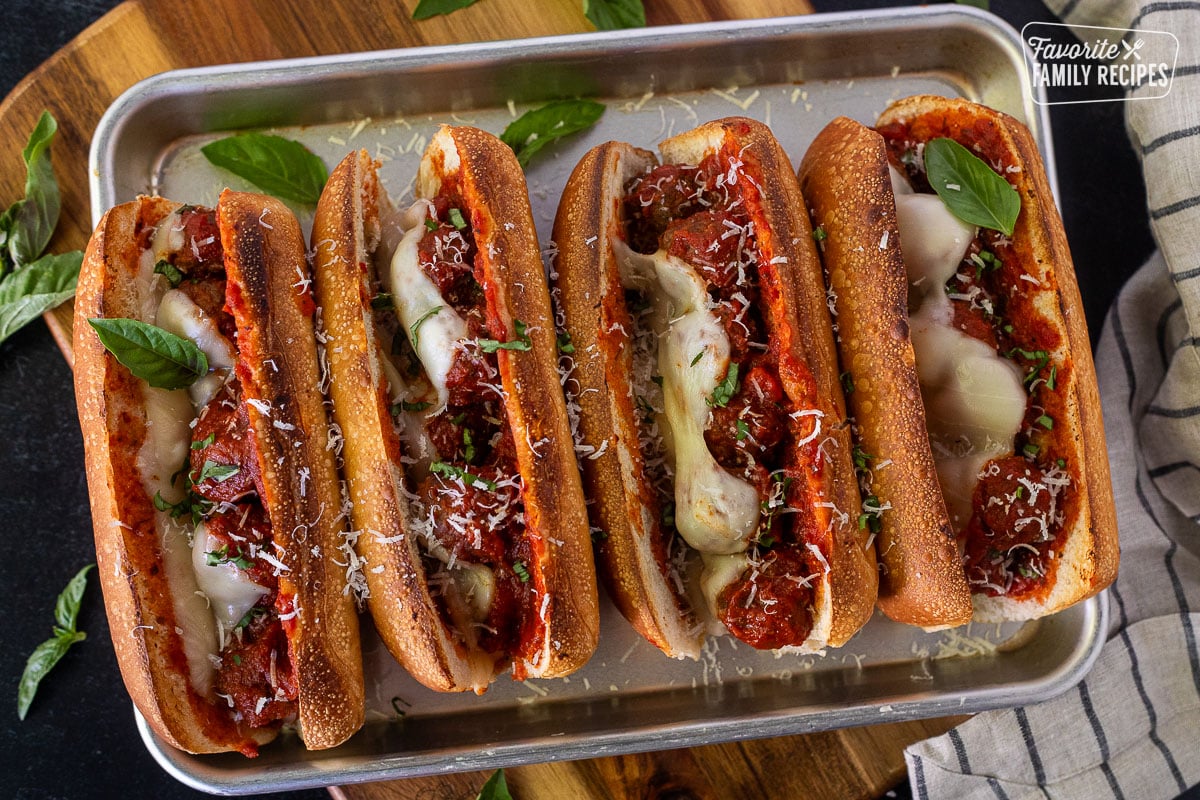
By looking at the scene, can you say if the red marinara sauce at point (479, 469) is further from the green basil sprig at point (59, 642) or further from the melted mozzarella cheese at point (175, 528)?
the green basil sprig at point (59, 642)

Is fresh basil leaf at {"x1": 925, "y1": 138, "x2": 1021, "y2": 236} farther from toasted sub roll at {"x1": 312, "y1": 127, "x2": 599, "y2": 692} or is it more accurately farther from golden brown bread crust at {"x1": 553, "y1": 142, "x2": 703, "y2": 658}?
toasted sub roll at {"x1": 312, "y1": 127, "x2": 599, "y2": 692}

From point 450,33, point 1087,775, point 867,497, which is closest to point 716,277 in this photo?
point 867,497

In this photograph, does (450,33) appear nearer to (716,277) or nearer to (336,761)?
(716,277)

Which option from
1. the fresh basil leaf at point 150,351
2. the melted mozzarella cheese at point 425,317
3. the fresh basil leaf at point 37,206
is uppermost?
the fresh basil leaf at point 37,206

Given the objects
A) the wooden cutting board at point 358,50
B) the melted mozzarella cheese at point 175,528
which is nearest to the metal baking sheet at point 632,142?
the wooden cutting board at point 358,50

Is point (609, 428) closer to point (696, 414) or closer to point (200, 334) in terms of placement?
point (696, 414)
